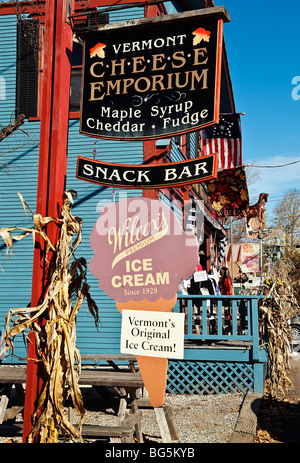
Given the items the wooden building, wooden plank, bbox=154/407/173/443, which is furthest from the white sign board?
the wooden building

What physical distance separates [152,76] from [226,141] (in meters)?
7.98

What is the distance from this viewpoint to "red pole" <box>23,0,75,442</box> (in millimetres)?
3744

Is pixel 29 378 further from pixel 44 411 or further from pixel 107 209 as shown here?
pixel 107 209

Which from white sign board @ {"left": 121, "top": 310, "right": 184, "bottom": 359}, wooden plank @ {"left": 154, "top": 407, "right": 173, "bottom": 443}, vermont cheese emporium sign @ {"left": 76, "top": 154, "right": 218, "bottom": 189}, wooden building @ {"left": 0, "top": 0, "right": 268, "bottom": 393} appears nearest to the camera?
white sign board @ {"left": 121, "top": 310, "right": 184, "bottom": 359}

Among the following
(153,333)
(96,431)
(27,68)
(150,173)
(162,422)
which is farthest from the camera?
(27,68)

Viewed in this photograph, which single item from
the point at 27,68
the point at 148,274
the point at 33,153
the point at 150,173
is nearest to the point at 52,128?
the point at 150,173

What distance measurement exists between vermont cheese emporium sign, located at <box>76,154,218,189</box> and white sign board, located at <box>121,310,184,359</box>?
108 cm

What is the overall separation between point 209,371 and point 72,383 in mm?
5683

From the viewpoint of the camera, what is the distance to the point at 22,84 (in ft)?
38.0

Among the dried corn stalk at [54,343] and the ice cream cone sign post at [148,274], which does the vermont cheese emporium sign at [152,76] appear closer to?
the ice cream cone sign post at [148,274]

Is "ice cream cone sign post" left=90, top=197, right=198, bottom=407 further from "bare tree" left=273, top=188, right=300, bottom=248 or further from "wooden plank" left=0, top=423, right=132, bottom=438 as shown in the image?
"bare tree" left=273, top=188, right=300, bottom=248

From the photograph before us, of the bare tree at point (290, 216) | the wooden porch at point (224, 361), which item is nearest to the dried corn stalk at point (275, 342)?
the wooden porch at point (224, 361)

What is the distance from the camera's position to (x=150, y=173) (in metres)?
4.17

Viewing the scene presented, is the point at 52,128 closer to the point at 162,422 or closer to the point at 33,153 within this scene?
the point at 162,422
